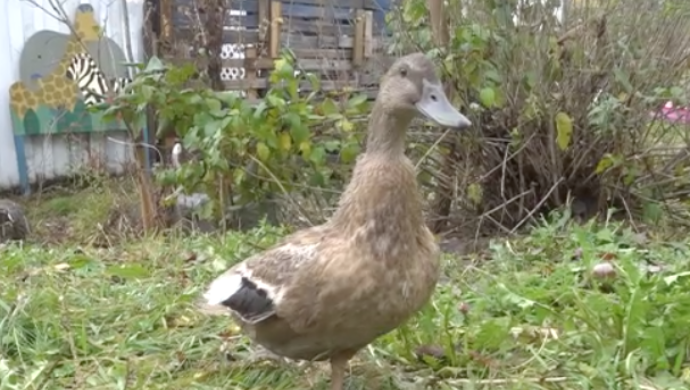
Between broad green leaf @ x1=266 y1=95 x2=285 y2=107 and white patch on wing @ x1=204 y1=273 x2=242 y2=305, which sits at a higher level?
broad green leaf @ x1=266 y1=95 x2=285 y2=107

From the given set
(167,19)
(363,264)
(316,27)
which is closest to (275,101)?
(316,27)

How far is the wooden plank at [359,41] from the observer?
6.14 meters

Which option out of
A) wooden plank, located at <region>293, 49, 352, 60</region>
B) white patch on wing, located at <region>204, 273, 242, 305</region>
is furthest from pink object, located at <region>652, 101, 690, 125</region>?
white patch on wing, located at <region>204, 273, 242, 305</region>

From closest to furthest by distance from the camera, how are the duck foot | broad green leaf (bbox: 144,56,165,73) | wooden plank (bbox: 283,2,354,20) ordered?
1. the duck foot
2. broad green leaf (bbox: 144,56,165,73)
3. wooden plank (bbox: 283,2,354,20)

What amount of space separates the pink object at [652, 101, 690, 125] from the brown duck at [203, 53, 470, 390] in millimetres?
2919

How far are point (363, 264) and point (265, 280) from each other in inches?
12.6

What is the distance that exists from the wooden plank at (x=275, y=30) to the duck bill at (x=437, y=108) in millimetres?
5472

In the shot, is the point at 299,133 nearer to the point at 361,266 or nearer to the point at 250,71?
the point at 361,266

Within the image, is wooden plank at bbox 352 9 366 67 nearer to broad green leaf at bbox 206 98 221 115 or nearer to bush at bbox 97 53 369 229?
bush at bbox 97 53 369 229

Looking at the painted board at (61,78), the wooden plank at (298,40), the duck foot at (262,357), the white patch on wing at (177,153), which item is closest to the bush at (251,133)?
the white patch on wing at (177,153)

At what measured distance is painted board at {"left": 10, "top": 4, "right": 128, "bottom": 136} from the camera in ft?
27.5

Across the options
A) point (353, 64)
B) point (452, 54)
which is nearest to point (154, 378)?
point (452, 54)

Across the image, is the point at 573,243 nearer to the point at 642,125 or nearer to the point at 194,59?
the point at 642,125

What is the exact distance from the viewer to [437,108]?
245cm
